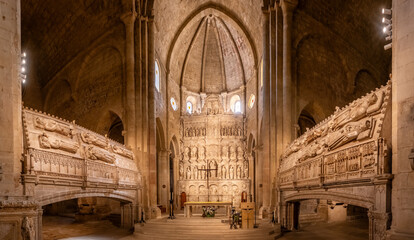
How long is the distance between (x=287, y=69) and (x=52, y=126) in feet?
40.8

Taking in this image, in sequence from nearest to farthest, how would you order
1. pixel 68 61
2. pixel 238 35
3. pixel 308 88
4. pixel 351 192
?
pixel 351 192, pixel 308 88, pixel 68 61, pixel 238 35

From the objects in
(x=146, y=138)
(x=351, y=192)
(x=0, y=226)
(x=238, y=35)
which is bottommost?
(x=0, y=226)

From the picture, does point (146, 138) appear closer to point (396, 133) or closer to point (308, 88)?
point (308, 88)

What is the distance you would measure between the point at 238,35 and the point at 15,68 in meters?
22.4

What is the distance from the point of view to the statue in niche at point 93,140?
44.1ft

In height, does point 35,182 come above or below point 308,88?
below

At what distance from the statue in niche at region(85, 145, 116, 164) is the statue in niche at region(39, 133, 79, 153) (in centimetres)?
85

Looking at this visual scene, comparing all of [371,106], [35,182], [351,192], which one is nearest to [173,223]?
[35,182]

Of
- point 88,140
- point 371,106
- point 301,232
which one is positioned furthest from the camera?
point 301,232

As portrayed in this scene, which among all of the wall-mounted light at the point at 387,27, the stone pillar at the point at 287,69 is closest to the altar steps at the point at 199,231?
the stone pillar at the point at 287,69

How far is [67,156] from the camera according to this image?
11.9m

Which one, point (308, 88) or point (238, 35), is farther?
point (238, 35)

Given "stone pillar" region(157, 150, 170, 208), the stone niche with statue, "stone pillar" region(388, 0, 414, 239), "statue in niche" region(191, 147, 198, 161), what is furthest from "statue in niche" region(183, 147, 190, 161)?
"stone pillar" region(388, 0, 414, 239)

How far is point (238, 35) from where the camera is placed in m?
29.3
